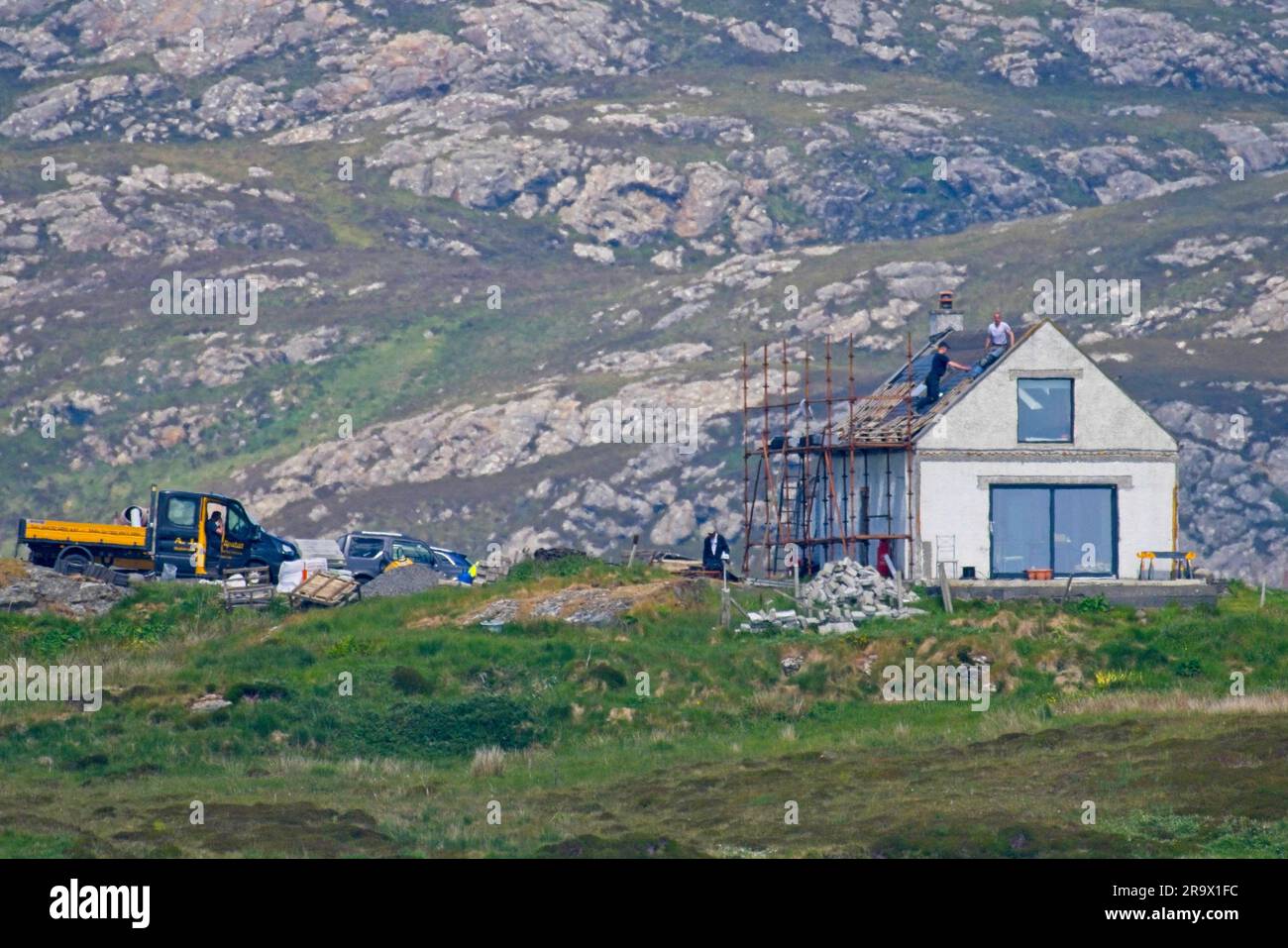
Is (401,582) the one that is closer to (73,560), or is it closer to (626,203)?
(73,560)

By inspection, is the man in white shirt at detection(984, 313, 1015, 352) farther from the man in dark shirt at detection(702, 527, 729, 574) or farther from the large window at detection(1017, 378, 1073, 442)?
the man in dark shirt at detection(702, 527, 729, 574)

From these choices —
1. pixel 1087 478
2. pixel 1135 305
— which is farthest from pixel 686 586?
pixel 1135 305

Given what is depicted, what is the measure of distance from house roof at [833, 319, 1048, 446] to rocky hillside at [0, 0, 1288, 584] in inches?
1628

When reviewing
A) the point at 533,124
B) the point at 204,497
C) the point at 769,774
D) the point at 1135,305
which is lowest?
the point at 769,774

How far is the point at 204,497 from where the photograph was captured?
2105 inches

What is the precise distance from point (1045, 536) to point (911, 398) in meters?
5.06

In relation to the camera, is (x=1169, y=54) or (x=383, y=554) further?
(x=1169, y=54)

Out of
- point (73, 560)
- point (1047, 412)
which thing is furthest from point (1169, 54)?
point (73, 560)

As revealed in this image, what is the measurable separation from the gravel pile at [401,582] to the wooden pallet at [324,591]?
32.8 inches

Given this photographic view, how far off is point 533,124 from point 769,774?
136274 millimetres

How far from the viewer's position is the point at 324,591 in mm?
46750

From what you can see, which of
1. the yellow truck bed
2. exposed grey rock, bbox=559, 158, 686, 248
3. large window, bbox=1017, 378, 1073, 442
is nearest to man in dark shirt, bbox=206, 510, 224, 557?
the yellow truck bed

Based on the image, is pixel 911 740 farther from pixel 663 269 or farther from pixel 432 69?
pixel 432 69
